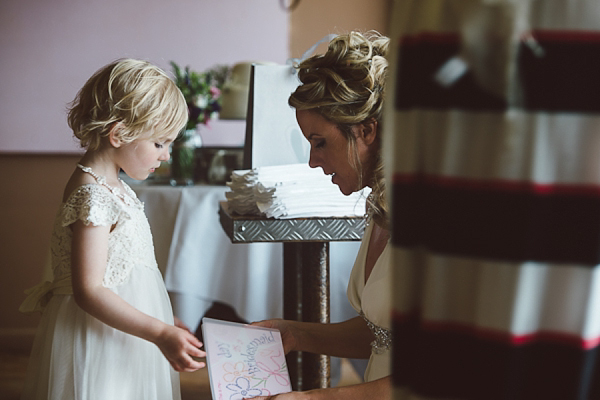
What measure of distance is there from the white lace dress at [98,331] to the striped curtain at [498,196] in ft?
2.93

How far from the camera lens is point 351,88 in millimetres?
1053

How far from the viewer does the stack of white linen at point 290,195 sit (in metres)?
1.20

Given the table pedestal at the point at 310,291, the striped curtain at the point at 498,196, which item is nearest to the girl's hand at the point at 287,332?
the table pedestal at the point at 310,291

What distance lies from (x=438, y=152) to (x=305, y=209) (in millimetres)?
867

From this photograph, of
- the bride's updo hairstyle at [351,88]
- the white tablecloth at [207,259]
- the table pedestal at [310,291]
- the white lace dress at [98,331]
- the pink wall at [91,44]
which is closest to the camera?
the bride's updo hairstyle at [351,88]

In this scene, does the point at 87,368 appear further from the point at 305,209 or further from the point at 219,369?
the point at 305,209

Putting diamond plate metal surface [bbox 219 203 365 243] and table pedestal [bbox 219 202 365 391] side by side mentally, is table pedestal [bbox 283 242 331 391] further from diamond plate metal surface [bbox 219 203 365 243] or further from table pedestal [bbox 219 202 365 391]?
diamond plate metal surface [bbox 219 203 365 243]

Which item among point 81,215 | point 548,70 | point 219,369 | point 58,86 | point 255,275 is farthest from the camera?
point 58,86

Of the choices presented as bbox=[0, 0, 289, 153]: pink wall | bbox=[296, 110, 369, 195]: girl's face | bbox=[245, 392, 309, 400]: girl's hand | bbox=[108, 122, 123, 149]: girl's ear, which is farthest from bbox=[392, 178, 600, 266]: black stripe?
bbox=[0, 0, 289, 153]: pink wall

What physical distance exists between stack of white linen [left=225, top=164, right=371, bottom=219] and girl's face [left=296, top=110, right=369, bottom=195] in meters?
0.12

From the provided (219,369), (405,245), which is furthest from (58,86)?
(405,245)

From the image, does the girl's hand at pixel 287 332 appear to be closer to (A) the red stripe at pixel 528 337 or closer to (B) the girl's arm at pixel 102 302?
(B) the girl's arm at pixel 102 302

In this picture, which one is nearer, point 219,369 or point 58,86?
point 219,369

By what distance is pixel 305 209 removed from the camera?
1.22 m
